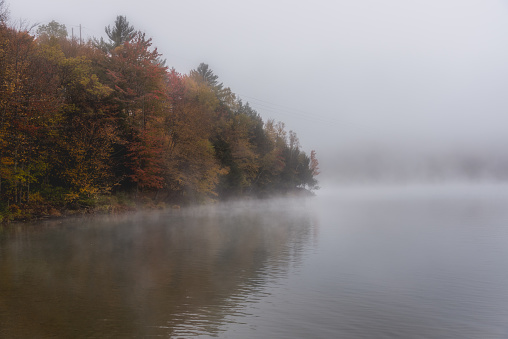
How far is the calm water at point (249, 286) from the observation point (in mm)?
10383

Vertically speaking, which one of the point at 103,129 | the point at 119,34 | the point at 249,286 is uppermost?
the point at 119,34

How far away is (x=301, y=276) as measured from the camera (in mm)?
16250

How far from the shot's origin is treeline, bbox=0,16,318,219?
3275 centimetres

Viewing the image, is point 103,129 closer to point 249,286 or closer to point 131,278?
point 131,278

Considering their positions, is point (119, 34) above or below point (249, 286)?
above

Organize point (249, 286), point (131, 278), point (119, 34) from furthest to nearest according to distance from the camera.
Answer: point (119, 34) → point (131, 278) → point (249, 286)

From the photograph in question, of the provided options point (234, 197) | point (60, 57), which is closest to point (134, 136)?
point (60, 57)

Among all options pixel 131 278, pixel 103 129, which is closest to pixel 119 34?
pixel 103 129

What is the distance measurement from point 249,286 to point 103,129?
104ft

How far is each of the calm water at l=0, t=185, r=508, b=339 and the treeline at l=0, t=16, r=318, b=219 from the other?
10205 mm

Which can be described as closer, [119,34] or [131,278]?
[131,278]

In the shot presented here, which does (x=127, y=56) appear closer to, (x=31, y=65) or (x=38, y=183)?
(x=31, y=65)

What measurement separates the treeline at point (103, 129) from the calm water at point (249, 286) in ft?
33.5

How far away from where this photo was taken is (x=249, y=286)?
1455 centimetres
